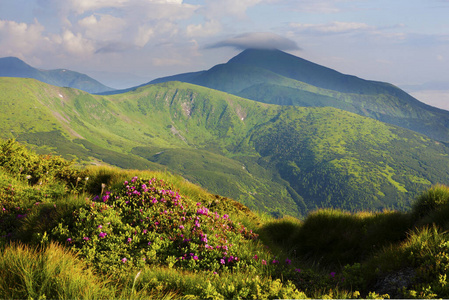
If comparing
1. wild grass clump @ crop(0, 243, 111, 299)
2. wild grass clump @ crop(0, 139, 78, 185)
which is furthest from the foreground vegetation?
wild grass clump @ crop(0, 139, 78, 185)

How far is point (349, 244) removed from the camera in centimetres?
978

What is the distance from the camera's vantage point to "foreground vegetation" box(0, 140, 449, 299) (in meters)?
4.79

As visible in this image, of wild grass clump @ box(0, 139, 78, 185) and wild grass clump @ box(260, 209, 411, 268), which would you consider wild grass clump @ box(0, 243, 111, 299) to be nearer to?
wild grass clump @ box(260, 209, 411, 268)

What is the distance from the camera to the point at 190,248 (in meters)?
7.09

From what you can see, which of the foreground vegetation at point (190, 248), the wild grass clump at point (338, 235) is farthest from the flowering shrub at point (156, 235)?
the wild grass clump at point (338, 235)

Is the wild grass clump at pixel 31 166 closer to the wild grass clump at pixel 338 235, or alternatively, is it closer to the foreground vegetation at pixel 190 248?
the foreground vegetation at pixel 190 248

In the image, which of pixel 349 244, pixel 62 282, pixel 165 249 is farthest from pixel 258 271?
pixel 349 244

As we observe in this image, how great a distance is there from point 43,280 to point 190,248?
340 cm

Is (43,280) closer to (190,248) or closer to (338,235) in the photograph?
(190,248)

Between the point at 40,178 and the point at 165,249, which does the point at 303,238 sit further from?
the point at 40,178

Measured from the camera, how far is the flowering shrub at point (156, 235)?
6695mm

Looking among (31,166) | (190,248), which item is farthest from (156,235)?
(31,166)

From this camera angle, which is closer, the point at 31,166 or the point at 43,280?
the point at 43,280

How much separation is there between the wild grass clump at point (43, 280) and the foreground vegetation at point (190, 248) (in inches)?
0.7
